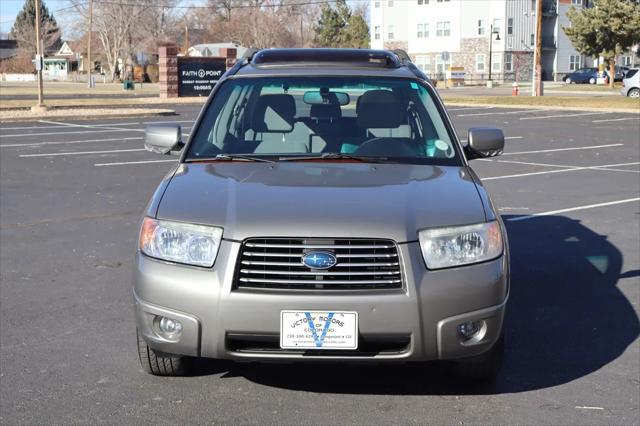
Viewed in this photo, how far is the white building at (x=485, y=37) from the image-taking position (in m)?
78.8

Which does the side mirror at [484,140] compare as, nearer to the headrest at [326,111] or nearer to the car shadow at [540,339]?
the headrest at [326,111]

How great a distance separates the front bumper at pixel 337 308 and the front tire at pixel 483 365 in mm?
268

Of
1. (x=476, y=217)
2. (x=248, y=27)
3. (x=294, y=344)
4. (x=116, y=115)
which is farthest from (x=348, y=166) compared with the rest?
(x=248, y=27)

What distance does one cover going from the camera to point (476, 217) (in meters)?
4.20

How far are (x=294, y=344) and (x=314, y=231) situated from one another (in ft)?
1.69

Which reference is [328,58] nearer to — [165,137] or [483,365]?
[165,137]

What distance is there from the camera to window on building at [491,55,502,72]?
262 feet

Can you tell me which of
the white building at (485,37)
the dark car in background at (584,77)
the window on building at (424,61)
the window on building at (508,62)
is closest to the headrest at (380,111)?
the dark car in background at (584,77)

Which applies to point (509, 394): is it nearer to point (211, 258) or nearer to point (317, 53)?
point (211, 258)

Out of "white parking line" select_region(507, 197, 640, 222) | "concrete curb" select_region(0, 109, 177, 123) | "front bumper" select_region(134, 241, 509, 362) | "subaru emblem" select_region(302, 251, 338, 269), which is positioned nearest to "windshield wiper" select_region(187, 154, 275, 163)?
"front bumper" select_region(134, 241, 509, 362)

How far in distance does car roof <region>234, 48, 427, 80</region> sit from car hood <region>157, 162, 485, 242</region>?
3.08ft

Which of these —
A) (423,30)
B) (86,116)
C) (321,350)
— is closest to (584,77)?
(423,30)

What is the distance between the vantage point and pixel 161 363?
4.59 meters

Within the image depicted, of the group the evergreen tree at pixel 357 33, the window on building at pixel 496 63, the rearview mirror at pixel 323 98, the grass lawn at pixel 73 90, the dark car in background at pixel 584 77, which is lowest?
the rearview mirror at pixel 323 98
